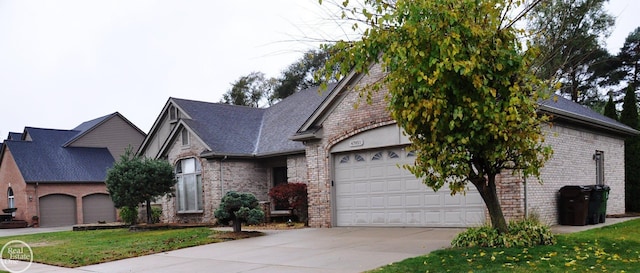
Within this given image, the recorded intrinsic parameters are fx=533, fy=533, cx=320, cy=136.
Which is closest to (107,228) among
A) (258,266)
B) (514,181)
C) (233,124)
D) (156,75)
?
(233,124)

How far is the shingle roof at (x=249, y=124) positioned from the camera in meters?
21.7

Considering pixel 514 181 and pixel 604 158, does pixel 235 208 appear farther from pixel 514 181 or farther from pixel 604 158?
pixel 604 158

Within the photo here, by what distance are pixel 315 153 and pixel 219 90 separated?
3886 cm

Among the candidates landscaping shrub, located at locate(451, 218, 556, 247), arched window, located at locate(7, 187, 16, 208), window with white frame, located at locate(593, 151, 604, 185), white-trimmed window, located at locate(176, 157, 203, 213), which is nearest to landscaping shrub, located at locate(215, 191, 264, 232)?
landscaping shrub, located at locate(451, 218, 556, 247)

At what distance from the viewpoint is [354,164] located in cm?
1612

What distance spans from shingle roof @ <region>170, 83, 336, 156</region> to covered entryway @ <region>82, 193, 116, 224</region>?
14.0m

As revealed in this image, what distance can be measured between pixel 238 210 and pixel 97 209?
22.9 meters

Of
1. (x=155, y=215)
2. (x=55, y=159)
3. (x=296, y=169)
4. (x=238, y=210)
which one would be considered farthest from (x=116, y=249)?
(x=55, y=159)

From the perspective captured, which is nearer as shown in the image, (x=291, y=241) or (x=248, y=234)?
(x=291, y=241)

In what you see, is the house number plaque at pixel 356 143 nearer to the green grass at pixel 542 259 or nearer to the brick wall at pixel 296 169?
the brick wall at pixel 296 169

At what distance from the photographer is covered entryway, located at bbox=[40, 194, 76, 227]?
3231 cm

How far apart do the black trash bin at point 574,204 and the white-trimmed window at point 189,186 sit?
14.1 metres

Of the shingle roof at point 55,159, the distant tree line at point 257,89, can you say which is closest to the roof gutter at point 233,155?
the shingle roof at point 55,159

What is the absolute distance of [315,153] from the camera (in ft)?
55.3
